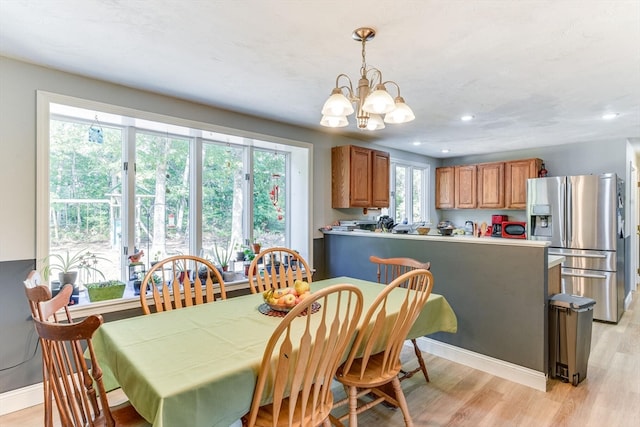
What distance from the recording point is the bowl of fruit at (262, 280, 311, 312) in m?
1.86

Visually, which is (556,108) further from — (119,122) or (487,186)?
(119,122)

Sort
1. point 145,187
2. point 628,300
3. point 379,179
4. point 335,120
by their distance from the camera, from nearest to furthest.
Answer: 1. point 335,120
2. point 145,187
3. point 379,179
4. point 628,300

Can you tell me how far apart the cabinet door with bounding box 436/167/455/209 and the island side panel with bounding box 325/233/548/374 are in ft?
10.6

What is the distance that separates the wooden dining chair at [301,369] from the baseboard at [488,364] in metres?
1.86

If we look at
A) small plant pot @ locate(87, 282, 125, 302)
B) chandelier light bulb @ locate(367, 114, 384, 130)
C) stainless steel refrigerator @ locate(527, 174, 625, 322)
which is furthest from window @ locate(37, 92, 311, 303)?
stainless steel refrigerator @ locate(527, 174, 625, 322)

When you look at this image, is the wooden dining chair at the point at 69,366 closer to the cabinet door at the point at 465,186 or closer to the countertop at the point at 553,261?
the countertop at the point at 553,261

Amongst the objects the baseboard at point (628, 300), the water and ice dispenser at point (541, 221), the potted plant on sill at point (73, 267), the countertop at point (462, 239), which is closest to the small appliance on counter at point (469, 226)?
the water and ice dispenser at point (541, 221)

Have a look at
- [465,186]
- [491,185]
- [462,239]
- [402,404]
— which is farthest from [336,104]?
[465,186]

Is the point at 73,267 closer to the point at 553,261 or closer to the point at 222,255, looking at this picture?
the point at 222,255

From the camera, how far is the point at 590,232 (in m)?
3.96

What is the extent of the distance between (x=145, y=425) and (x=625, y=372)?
350 cm

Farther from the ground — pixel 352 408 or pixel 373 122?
pixel 373 122

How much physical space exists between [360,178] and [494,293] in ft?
6.81

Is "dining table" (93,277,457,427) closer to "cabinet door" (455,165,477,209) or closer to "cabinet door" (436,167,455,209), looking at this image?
"cabinet door" (455,165,477,209)
